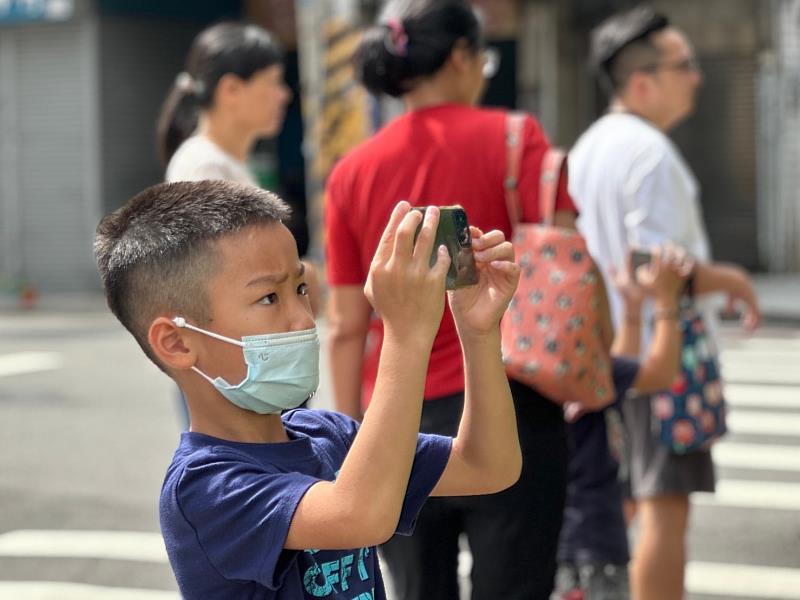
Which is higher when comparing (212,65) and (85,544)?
(212,65)

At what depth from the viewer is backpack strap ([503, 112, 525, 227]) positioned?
3389mm

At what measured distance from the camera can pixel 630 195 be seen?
4.32m

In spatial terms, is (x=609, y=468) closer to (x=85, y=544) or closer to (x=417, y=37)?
(x=417, y=37)

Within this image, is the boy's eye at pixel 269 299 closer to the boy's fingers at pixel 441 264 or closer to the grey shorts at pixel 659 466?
the boy's fingers at pixel 441 264

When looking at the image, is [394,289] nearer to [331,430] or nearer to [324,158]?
[331,430]

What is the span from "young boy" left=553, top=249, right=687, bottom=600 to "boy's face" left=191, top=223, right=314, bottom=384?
1.76 m

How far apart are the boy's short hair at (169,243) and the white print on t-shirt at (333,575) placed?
414 millimetres

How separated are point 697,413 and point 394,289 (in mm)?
2389

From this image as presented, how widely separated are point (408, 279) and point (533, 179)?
1380 millimetres

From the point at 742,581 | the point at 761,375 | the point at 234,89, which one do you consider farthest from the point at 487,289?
the point at 761,375

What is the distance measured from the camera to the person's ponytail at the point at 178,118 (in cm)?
464

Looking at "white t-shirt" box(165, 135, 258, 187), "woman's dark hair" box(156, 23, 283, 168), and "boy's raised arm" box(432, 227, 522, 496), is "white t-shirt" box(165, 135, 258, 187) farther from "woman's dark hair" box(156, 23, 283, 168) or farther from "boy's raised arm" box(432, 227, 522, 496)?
"boy's raised arm" box(432, 227, 522, 496)

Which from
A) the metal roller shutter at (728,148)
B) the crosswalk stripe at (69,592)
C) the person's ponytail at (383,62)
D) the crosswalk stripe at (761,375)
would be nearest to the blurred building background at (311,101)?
the metal roller shutter at (728,148)

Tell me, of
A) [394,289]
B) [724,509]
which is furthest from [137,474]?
[394,289]
